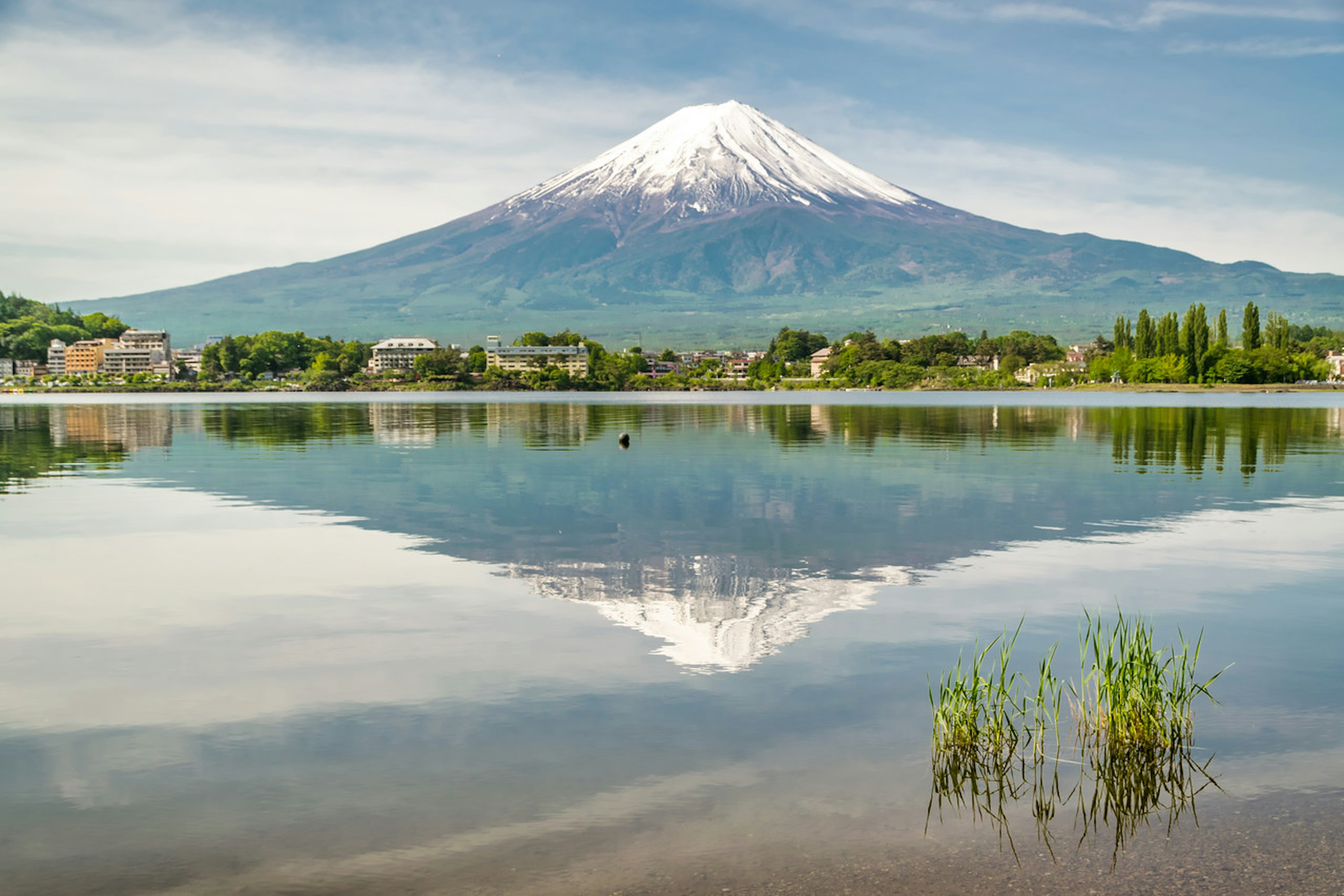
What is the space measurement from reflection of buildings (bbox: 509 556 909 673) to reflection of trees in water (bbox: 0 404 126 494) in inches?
751

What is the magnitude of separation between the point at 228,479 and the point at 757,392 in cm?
13838

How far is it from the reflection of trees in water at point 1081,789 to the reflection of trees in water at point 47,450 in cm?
2641

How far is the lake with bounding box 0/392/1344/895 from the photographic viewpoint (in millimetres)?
6855

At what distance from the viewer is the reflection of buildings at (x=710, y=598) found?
38.5ft

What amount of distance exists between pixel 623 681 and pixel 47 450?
1540 inches

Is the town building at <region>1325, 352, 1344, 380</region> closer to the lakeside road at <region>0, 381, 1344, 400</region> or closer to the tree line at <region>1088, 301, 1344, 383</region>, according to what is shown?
the lakeside road at <region>0, 381, 1344, 400</region>

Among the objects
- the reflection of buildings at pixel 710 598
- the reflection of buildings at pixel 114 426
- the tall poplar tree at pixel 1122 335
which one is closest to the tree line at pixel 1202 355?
the tall poplar tree at pixel 1122 335

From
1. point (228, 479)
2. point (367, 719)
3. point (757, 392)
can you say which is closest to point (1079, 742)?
point (367, 719)

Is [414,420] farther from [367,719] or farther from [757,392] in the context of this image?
[757,392]

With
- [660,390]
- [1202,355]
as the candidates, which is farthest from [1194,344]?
[660,390]

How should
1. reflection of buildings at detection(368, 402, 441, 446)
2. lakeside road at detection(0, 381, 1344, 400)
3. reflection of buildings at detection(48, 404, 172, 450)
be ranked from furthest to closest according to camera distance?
1. lakeside road at detection(0, 381, 1344, 400)
2. reflection of buildings at detection(48, 404, 172, 450)
3. reflection of buildings at detection(368, 402, 441, 446)

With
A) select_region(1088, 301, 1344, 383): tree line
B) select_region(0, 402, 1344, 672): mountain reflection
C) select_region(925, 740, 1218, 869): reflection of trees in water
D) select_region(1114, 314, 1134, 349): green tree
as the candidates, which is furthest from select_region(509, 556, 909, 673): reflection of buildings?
select_region(1114, 314, 1134, 349): green tree

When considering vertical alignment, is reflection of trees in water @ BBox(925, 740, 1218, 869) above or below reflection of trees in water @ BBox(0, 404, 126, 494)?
above

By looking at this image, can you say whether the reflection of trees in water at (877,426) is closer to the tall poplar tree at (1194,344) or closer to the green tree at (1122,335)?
the tall poplar tree at (1194,344)
